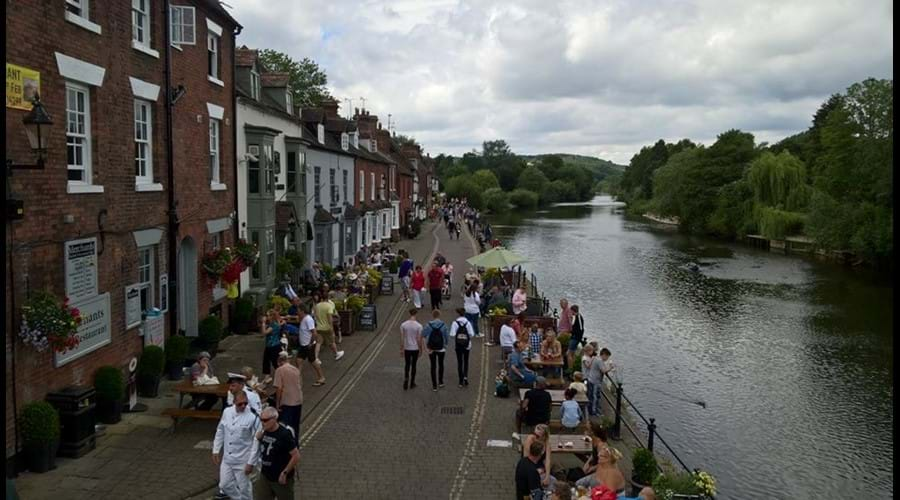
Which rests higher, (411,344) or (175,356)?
(411,344)

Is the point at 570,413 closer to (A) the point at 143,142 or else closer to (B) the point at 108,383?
(B) the point at 108,383

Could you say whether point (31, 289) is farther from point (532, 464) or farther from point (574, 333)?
point (574, 333)

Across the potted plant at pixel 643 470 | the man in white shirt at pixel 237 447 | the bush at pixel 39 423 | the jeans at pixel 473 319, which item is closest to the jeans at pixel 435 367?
the jeans at pixel 473 319

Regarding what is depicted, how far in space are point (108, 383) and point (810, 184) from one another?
70882mm

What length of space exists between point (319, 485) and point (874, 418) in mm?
14610

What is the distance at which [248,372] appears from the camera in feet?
37.4

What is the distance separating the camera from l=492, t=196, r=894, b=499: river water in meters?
15.7

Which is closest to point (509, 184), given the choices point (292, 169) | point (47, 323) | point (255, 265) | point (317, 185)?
point (317, 185)

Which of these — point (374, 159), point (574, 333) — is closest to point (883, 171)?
point (374, 159)

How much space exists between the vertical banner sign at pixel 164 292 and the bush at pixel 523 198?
139m

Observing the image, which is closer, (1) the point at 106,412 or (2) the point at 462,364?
(1) the point at 106,412

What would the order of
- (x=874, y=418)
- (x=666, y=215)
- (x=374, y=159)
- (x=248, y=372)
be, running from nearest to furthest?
(x=248, y=372), (x=874, y=418), (x=374, y=159), (x=666, y=215)

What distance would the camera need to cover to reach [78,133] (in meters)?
12.7

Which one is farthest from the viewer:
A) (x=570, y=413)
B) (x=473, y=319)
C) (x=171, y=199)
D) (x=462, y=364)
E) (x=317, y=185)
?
(x=317, y=185)
